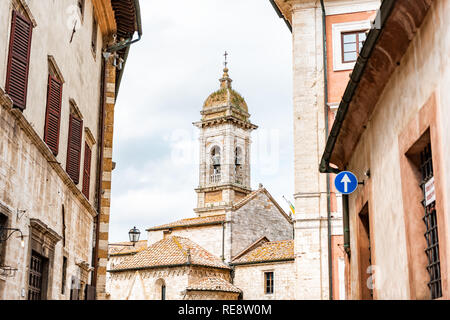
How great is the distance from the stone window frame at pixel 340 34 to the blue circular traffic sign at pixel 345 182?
1180 centimetres

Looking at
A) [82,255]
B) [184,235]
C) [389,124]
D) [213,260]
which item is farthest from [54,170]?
[184,235]

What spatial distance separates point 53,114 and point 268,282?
30.6 metres

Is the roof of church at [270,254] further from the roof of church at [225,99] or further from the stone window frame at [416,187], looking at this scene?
the stone window frame at [416,187]

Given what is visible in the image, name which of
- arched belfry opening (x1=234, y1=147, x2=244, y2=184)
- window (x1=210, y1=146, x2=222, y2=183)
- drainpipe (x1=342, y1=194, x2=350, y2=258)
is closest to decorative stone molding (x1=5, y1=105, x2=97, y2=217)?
drainpipe (x1=342, y1=194, x2=350, y2=258)

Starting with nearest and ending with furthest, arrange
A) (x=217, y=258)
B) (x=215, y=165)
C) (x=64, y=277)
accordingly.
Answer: (x=64, y=277), (x=217, y=258), (x=215, y=165)

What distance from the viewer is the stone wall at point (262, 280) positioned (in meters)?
39.5

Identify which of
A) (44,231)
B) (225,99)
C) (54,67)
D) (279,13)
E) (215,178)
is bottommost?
(44,231)

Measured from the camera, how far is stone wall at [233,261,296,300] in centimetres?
3950

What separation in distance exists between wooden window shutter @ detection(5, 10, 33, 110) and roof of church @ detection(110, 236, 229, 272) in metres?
31.1

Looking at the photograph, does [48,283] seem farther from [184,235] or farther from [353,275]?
[184,235]

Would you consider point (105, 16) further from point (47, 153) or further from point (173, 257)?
point (173, 257)

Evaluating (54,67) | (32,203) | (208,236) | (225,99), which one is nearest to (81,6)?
(54,67)

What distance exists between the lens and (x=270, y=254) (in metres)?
41.3

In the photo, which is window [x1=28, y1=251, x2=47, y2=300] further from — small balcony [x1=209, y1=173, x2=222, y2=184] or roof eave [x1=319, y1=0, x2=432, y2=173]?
small balcony [x1=209, y1=173, x2=222, y2=184]
